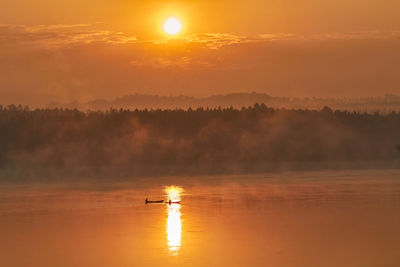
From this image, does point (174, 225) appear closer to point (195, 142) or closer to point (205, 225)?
point (205, 225)

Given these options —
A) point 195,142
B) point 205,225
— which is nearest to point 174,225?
point 205,225

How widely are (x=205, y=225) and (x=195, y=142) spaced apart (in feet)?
238

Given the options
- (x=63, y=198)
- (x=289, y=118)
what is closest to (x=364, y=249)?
(x=63, y=198)

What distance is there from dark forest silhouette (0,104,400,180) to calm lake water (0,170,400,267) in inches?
1176

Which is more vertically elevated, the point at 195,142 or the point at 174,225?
the point at 195,142

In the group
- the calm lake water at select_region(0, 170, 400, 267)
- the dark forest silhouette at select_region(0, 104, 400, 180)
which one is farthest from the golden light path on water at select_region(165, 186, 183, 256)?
the dark forest silhouette at select_region(0, 104, 400, 180)

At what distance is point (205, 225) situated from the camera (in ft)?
120

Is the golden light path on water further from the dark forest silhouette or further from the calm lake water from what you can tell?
the dark forest silhouette

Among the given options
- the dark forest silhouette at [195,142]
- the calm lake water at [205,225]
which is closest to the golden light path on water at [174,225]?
the calm lake water at [205,225]

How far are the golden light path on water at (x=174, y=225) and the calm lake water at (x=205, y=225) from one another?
0.19ft

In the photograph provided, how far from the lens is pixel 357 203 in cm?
4534

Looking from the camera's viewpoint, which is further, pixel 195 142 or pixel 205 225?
pixel 195 142

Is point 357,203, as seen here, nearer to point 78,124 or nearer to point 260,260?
point 260,260

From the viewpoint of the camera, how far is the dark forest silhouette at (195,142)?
308 ft
